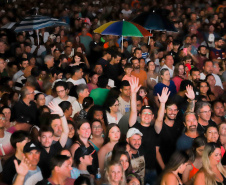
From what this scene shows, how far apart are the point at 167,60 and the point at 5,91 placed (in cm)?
380

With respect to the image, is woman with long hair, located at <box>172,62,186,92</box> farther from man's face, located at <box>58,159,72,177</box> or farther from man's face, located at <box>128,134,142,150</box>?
man's face, located at <box>58,159,72,177</box>

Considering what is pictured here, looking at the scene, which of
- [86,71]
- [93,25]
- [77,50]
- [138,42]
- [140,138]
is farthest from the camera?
[93,25]

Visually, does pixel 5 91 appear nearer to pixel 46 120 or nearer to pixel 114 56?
pixel 46 120

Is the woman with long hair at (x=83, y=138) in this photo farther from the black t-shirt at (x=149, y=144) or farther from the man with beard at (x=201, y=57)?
the man with beard at (x=201, y=57)

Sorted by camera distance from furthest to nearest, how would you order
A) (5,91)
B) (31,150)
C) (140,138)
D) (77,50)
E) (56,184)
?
(77,50) → (5,91) → (140,138) → (31,150) → (56,184)

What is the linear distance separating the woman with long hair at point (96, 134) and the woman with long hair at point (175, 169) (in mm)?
1342

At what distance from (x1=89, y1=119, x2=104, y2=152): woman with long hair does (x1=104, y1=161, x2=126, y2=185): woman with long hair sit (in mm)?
1243

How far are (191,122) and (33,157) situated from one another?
241cm

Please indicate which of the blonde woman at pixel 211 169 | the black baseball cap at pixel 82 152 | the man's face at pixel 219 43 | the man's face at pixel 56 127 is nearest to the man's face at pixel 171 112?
the blonde woman at pixel 211 169

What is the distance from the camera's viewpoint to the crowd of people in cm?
522

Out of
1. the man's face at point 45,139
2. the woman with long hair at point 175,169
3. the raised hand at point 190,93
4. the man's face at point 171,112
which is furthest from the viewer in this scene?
the raised hand at point 190,93

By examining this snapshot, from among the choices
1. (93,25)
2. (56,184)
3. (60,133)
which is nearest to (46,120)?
(60,133)

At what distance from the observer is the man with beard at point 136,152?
227 inches

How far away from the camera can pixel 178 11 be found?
16.7m
